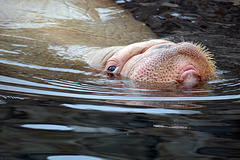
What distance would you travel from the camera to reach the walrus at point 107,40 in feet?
12.2

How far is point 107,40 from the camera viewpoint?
6871mm

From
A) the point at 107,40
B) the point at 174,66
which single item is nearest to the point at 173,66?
the point at 174,66

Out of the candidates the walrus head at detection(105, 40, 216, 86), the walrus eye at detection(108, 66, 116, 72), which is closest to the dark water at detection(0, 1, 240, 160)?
the walrus head at detection(105, 40, 216, 86)

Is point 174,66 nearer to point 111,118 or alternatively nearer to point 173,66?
point 173,66

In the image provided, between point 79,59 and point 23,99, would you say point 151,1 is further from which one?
point 23,99

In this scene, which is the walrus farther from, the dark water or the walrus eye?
the dark water

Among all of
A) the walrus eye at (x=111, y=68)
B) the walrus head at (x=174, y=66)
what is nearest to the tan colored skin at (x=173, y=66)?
the walrus head at (x=174, y=66)

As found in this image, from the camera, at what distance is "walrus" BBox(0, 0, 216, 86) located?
371cm

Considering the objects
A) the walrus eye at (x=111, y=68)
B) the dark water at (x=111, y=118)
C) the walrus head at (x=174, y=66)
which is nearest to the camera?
the dark water at (x=111, y=118)

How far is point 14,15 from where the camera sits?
750 cm

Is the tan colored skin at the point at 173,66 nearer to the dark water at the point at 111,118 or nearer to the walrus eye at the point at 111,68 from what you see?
the dark water at the point at 111,118

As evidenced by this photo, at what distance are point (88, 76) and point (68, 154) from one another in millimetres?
2778

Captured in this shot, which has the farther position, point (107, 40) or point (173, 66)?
point (107, 40)

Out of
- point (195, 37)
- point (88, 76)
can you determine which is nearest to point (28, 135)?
point (88, 76)
